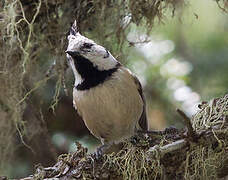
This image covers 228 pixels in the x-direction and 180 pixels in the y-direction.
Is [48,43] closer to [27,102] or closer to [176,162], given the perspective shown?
[27,102]

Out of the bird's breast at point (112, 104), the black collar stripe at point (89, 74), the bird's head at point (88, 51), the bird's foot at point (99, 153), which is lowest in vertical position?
the bird's foot at point (99, 153)

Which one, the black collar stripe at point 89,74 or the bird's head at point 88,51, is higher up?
the bird's head at point 88,51

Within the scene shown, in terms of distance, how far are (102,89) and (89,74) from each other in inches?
5.2

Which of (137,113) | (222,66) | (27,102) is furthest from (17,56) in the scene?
(222,66)

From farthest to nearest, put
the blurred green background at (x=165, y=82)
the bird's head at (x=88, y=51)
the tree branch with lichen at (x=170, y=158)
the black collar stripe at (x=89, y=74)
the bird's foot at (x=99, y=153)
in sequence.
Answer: the blurred green background at (x=165, y=82), the black collar stripe at (x=89, y=74), the bird's head at (x=88, y=51), the bird's foot at (x=99, y=153), the tree branch with lichen at (x=170, y=158)

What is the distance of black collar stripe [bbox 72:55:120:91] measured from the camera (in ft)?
9.74

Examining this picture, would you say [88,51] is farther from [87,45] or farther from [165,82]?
[165,82]

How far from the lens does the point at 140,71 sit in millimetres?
3840

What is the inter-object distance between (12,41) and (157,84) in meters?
1.25

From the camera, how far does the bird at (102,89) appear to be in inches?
115

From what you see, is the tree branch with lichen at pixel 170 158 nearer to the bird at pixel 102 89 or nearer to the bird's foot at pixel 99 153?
the bird's foot at pixel 99 153

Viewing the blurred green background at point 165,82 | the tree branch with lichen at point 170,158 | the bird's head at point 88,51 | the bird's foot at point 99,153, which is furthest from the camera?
the blurred green background at point 165,82

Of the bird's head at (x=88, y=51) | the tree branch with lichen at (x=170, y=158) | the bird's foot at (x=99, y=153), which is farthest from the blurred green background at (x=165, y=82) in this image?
the tree branch with lichen at (x=170, y=158)

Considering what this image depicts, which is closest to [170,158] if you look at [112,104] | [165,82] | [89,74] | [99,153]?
[99,153]
